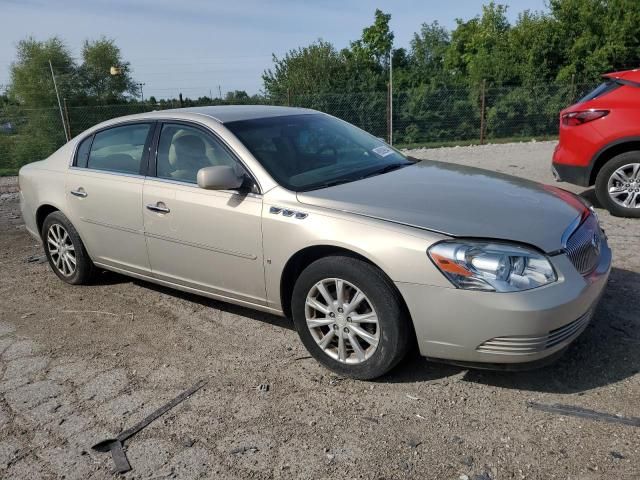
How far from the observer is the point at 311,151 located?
410 centimetres

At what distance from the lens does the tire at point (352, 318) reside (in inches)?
122

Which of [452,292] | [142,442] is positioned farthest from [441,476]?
[142,442]

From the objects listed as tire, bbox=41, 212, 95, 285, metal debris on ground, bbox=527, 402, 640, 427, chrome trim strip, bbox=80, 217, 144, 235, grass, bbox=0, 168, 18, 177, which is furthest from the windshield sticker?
grass, bbox=0, 168, 18, 177

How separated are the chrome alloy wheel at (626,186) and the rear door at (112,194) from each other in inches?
200

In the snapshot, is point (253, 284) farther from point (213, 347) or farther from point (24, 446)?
point (24, 446)

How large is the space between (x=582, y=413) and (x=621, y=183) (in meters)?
4.49

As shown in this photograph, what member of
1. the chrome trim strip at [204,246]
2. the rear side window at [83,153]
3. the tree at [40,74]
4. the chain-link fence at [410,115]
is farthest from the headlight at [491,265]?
the tree at [40,74]

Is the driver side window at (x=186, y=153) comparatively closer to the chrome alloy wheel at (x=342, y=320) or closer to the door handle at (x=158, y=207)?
the door handle at (x=158, y=207)

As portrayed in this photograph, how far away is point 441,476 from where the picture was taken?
2.52 m

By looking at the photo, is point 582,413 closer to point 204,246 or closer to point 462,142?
point 204,246

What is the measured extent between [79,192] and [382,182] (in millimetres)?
2636

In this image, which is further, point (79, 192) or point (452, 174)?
point (79, 192)

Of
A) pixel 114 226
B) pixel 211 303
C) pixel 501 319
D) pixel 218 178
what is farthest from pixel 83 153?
pixel 501 319

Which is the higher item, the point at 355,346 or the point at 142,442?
the point at 355,346
